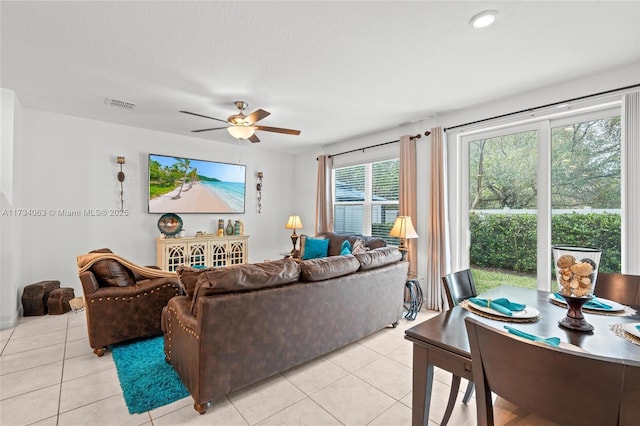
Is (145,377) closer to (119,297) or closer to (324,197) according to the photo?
(119,297)

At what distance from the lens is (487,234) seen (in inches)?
139

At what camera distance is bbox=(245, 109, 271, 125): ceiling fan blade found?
278 centimetres

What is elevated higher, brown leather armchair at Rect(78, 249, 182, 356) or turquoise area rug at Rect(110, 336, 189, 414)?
brown leather armchair at Rect(78, 249, 182, 356)

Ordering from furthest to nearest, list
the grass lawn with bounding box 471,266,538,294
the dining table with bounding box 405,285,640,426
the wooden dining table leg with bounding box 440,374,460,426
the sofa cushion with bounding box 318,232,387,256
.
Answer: the sofa cushion with bounding box 318,232,387,256 → the grass lawn with bounding box 471,266,538,294 → the wooden dining table leg with bounding box 440,374,460,426 → the dining table with bounding box 405,285,640,426

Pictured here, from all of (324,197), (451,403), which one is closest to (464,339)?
(451,403)

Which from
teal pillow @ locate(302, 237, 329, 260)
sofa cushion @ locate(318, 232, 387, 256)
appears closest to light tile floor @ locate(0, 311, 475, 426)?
sofa cushion @ locate(318, 232, 387, 256)

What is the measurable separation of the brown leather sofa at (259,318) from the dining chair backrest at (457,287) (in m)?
0.88

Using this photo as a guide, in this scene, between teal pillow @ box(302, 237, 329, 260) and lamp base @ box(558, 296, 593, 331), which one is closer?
lamp base @ box(558, 296, 593, 331)

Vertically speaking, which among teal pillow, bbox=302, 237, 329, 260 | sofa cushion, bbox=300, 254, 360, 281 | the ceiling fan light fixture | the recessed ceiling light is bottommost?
teal pillow, bbox=302, 237, 329, 260

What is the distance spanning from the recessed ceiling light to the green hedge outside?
7.03 feet

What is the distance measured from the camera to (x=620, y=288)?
5.97 feet

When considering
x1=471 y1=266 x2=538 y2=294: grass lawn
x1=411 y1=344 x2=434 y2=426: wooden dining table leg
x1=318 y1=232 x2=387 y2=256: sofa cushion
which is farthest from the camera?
x1=318 y1=232 x2=387 y2=256: sofa cushion

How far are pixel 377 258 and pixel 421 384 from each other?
5.04ft

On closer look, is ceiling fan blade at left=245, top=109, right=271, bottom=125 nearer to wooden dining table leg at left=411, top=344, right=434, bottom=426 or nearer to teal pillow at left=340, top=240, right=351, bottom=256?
teal pillow at left=340, top=240, right=351, bottom=256
